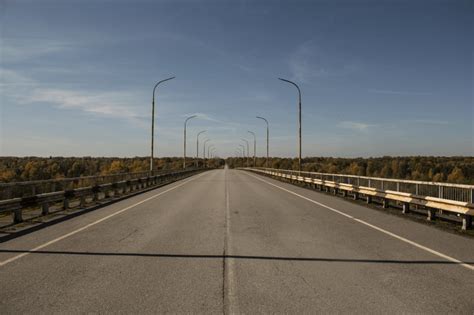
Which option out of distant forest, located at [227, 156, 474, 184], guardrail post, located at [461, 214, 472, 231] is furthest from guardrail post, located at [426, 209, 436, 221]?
distant forest, located at [227, 156, 474, 184]

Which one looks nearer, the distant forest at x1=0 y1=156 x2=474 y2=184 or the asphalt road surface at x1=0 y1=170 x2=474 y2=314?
the asphalt road surface at x1=0 y1=170 x2=474 y2=314

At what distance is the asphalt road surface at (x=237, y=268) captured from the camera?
5.27m

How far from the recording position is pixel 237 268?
7102 mm

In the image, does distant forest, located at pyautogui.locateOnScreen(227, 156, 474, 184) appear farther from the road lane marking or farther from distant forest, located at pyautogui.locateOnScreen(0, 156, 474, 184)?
the road lane marking

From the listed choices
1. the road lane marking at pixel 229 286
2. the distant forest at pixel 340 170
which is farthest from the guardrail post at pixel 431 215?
the road lane marking at pixel 229 286

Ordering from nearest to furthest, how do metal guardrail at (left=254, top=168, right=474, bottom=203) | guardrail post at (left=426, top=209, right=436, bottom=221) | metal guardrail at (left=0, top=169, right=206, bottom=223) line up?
1. metal guardrail at (left=0, top=169, right=206, bottom=223)
2. metal guardrail at (left=254, top=168, right=474, bottom=203)
3. guardrail post at (left=426, top=209, right=436, bottom=221)

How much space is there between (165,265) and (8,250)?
3684 mm

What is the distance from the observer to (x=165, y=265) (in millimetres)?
7289

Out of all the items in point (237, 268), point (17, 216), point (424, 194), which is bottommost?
point (237, 268)

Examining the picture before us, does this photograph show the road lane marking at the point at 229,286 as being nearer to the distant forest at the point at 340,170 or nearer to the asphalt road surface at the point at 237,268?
the asphalt road surface at the point at 237,268

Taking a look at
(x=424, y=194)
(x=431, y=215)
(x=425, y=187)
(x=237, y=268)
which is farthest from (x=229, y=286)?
(x=424, y=194)

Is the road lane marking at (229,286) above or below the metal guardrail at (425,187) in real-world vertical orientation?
below

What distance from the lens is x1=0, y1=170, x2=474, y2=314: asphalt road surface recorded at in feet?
17.3

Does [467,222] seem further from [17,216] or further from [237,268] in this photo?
[17,216]
